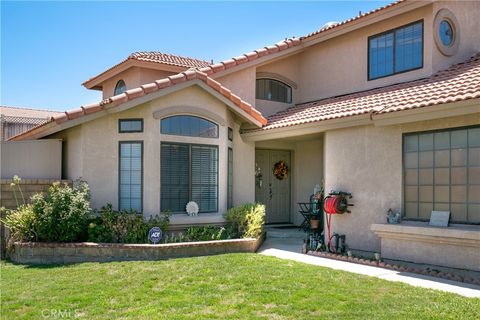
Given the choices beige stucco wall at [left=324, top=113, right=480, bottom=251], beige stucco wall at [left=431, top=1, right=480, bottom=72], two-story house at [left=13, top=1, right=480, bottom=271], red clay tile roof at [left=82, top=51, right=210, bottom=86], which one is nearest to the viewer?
two-story house at [left=13, top=1, right=480, bottom=271]

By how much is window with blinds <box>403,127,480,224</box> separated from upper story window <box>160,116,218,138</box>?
5.22 meters

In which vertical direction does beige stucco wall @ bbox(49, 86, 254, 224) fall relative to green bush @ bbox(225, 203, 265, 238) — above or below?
above

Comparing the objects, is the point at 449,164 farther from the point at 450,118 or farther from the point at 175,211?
the point at 175,211

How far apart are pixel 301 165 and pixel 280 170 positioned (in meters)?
0.76

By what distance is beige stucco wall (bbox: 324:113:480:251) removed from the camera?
10.3 metres

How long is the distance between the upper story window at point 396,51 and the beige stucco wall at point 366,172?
127 inches

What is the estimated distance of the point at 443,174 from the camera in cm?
946

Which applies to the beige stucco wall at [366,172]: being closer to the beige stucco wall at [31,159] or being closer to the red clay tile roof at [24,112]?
the beige stucco wall at [31,159]

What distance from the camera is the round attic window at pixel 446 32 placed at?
12.4 metres

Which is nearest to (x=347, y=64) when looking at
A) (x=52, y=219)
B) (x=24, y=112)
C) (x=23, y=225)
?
(x=52, y=219)

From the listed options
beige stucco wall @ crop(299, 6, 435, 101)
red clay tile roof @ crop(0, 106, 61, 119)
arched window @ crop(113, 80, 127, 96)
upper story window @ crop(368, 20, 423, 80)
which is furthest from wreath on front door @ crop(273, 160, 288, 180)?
red clay tile roof @ crop(0, 106, 61, 119)

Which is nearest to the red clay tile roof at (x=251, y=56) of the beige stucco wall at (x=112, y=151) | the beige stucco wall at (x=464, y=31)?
the beige stucco wall at (x=112, y=151)

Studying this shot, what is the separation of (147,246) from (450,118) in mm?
6848

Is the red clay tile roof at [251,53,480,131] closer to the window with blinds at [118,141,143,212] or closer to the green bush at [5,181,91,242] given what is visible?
the window with blinds at [118,141,143,212]
